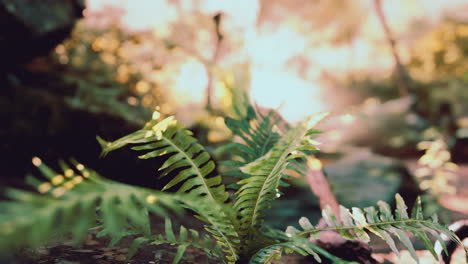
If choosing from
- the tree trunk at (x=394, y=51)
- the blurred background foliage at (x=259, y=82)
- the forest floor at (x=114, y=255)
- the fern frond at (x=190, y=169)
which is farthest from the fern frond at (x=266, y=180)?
the tree trunk at (x=394, y=51)

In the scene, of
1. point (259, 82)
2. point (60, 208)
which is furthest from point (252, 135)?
point (259, 82)

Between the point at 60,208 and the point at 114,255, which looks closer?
the point at 60,208

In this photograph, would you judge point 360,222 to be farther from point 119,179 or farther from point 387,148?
point 387,148

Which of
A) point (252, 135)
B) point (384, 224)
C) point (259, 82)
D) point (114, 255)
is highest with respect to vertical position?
point (259, 82)

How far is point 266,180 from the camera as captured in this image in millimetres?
1174

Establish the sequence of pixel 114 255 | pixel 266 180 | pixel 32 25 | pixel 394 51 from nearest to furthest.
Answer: pixel 266 180 → pixel 114 255 → pixel 32 25 → pixel 394 51

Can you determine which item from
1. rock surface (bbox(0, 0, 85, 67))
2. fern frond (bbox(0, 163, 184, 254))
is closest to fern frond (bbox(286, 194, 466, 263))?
fern frond (bbox(0, 163, 184, 254))

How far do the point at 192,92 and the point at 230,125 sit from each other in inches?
282

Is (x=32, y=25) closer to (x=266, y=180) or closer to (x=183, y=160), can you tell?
(x=183, y=160)

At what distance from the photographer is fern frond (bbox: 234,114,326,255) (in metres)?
1.15

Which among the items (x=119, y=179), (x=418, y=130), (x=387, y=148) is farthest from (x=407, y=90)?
(x=119, y=179)

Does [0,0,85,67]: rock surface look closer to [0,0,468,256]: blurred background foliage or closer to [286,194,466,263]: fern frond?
[0,0,468,256]: blurred background foliage

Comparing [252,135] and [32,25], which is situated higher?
[32,25]

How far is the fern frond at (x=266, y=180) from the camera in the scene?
3.79 feet
